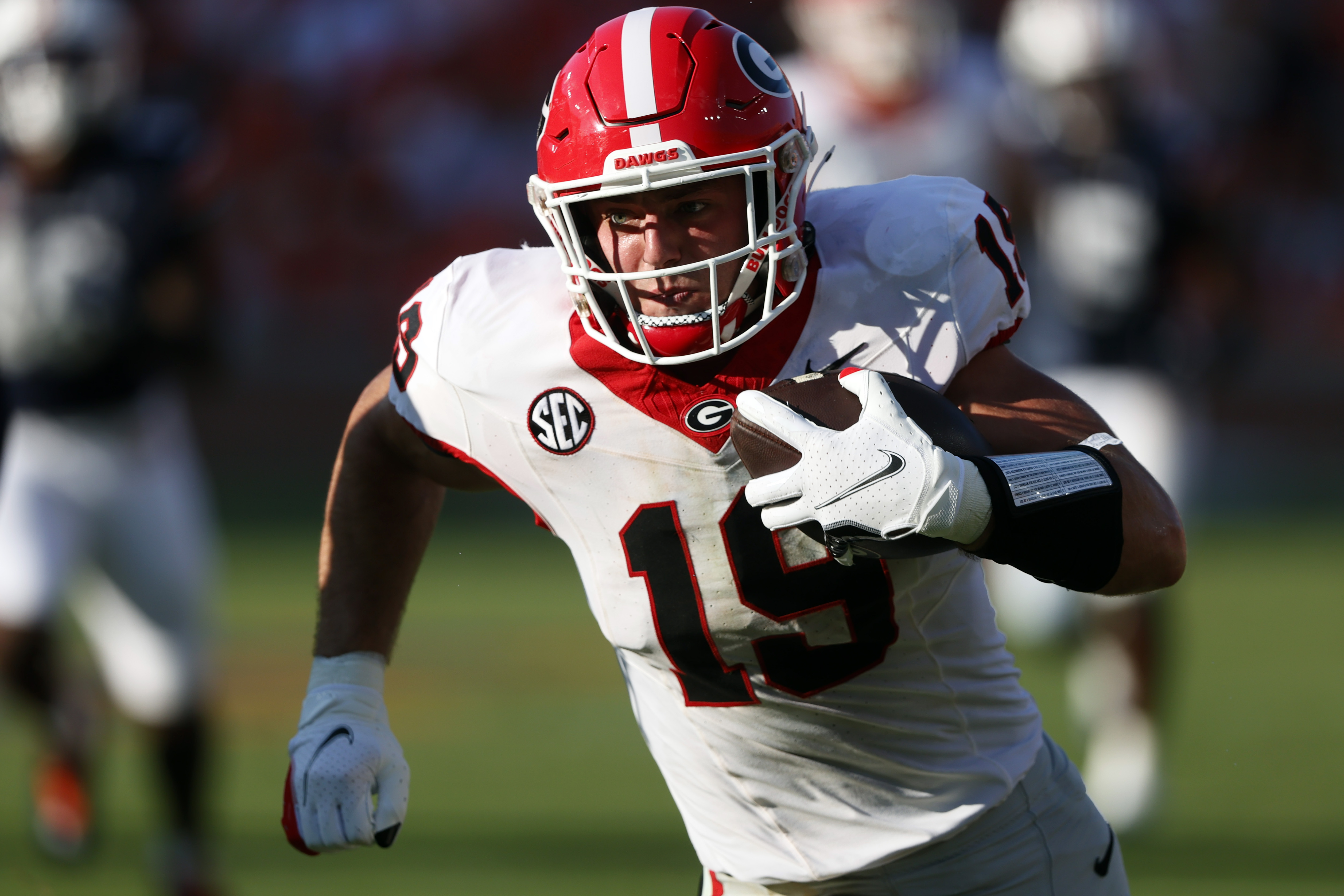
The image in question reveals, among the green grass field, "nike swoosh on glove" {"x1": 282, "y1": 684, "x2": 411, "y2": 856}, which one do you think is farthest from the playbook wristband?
the green grass field

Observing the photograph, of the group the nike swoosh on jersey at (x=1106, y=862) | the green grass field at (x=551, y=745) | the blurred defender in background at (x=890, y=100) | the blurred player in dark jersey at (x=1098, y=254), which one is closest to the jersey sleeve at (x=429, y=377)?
the nike swoosh on jersey at (x=1106, y=862)

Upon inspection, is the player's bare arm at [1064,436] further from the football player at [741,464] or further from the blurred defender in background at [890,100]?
the blurred defender in background at [890,100]

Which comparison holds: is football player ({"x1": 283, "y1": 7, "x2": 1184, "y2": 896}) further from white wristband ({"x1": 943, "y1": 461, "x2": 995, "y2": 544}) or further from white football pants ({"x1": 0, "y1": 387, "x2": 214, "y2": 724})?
white football pants ({"x1": 0, "y1": 387, "x2": 214, "y2": 724})

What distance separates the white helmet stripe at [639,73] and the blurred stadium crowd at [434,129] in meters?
9.22

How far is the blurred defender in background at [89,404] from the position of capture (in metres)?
4.75

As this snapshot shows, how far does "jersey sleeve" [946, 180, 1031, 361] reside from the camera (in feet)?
7.34

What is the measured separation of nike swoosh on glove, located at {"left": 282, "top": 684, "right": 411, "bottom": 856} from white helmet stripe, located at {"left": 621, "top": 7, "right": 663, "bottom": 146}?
1.00 metres

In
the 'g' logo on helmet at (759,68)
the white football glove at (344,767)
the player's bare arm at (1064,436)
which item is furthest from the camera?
the white football glove at (344,767)

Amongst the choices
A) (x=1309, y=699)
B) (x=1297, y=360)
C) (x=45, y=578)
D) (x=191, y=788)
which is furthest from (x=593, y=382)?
(x=1297, y=360)

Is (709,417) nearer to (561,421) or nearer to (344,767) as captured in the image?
(561,421)

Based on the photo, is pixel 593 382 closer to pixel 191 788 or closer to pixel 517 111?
pixel 191 788

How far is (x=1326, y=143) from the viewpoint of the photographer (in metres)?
12.3

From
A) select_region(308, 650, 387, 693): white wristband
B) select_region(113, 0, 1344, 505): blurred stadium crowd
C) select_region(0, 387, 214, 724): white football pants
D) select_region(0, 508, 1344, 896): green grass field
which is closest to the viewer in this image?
select_region(308, 650, 387, 693): white wristband

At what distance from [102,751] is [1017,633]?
383 cm
